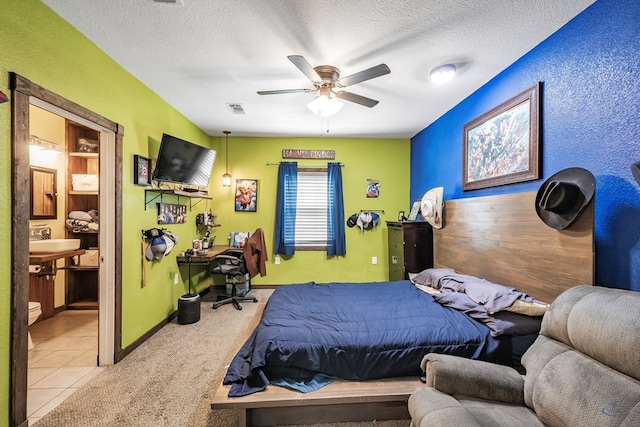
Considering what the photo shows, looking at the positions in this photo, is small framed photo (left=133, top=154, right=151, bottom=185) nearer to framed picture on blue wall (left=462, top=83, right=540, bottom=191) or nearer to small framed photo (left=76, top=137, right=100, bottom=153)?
small framed photo (left=76, top=137, right=100, bottom=153)

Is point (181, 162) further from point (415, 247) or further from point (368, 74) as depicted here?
point (415, 247)

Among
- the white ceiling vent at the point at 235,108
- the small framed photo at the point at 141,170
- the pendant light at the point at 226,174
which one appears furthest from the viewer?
the pendant light at the point at 226,174

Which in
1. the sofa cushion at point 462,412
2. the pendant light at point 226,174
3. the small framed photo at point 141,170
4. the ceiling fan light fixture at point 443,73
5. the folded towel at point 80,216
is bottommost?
the sofa cushion at point 462,412

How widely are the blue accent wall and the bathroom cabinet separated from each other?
16.7ft

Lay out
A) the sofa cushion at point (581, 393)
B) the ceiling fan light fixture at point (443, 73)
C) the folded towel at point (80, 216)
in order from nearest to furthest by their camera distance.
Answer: the sofa cushion at point (581, 393) → the ceiling fan light fixture at point (443, 73) → the folded towel at point (80, 216)

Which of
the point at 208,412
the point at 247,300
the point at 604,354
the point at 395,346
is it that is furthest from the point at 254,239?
the point at 604,354

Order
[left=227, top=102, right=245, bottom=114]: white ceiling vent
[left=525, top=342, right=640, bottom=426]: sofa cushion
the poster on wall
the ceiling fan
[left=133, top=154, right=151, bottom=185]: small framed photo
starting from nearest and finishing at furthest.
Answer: [left=525, top=342, right=640, bottom=426]: sofa cushion
the ceiling fan
[left=133, top=154, right=151, bottom=185]: small framed photo
the poster on wall
[left=227, top=102, right=245, bottom=114]: white ceiling vent

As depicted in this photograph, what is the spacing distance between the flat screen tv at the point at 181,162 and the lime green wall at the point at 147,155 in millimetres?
209

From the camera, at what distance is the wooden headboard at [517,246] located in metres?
1.67

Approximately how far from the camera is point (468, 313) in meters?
2.01

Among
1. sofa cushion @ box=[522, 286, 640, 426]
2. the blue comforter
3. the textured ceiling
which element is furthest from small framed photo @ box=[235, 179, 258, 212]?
sofa cushion @ box=[522, 286, 640, 426]

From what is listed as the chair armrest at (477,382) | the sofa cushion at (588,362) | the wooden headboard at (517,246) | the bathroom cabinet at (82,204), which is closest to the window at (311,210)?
the wooden headboard at (517,246)

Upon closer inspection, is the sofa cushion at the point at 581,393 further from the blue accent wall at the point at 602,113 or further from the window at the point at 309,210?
the window at the point at 309,210

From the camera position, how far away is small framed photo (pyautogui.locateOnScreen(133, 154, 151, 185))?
269 cm
